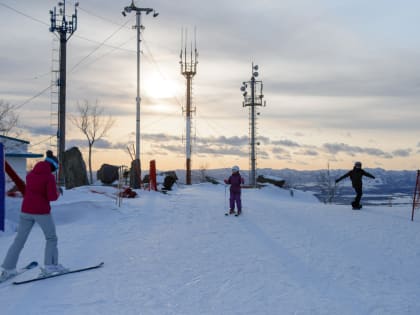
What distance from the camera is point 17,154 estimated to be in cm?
2650

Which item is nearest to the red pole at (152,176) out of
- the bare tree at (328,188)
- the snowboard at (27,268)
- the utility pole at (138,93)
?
the utility pole at (138,93)

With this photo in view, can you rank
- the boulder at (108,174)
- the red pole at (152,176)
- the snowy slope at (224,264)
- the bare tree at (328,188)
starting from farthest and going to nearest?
the bare tree at (328,188) < the boulder at (108,174) < the red pole at (152,176) < the snowy slope at (224,264)

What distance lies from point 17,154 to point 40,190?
816 inches

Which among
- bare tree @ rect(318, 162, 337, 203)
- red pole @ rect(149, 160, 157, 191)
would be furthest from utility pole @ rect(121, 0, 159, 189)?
bare tree @ rect(318, 162, 337, 203)

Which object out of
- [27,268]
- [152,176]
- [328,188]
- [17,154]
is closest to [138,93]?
[152,176]

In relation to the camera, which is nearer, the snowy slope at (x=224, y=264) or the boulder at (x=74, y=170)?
the snowy slope at (x=224, y=264)

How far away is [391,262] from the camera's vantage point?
9.30m

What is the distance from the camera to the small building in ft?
87.2

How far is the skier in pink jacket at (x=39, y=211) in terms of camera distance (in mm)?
7645

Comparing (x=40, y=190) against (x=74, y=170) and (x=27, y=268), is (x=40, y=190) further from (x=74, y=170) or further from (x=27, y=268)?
(x=74, y=170)

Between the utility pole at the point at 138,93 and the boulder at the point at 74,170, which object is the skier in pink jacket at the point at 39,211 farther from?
the boulder at the point at 74,170

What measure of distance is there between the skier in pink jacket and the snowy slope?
0.39m

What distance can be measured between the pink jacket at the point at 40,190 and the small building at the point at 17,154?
20273 millimetres

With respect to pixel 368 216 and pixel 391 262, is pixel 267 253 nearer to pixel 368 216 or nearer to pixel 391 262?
pixel 391 262
